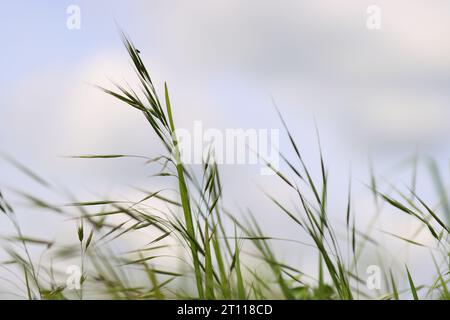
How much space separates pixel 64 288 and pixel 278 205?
425 millimetres

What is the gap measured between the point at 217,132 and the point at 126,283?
0.35 metres

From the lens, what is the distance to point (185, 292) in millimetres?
1248

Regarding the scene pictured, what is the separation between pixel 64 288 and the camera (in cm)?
128

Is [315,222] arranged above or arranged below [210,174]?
below

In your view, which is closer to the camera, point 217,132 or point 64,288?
point 64,288

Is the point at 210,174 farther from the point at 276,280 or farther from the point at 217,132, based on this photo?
the point at 276,280
